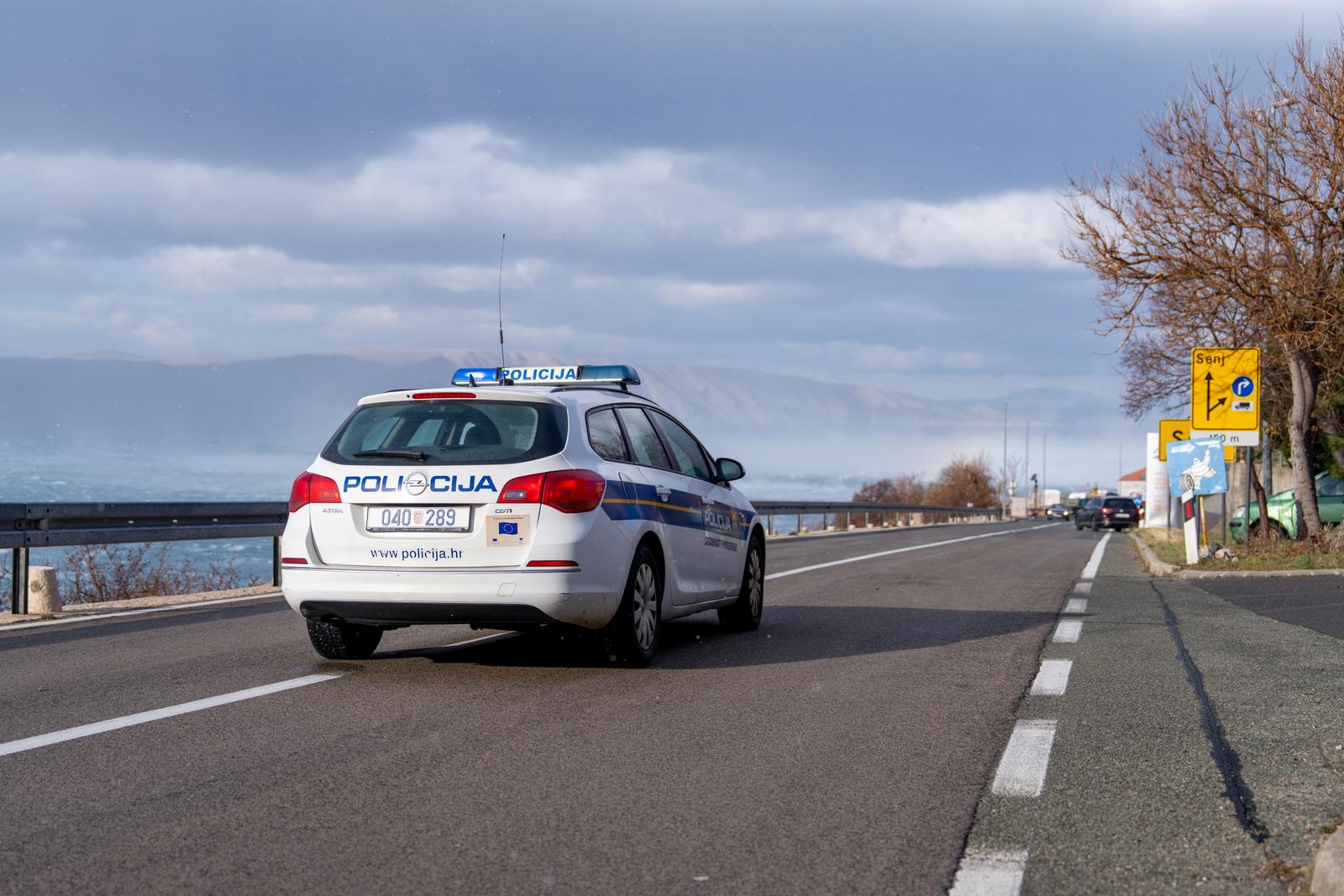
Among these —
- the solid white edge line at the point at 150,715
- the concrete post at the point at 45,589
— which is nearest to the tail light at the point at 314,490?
the solid white edge line at the point at 150,715

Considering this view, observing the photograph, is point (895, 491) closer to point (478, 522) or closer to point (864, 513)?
point (864, 513)

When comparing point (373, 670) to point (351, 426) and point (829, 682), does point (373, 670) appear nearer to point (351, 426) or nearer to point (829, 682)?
point (351, 426)

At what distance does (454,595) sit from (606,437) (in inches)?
56.6

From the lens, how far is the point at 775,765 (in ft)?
17.8

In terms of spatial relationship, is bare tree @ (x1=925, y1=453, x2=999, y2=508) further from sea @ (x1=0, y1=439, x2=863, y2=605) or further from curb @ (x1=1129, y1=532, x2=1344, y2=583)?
curb @ (x1=1129, y1=532, x2=1344, y2=583)

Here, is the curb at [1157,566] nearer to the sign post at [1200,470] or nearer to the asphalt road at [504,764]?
the sign post at [1200,470]

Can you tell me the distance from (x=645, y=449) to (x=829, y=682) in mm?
2053

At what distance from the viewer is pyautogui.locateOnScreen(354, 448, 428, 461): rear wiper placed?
7.65 meters

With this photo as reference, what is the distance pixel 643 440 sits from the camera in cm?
888

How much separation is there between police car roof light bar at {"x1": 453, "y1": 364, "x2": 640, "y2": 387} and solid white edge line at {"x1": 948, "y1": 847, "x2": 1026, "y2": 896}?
17.9 ft

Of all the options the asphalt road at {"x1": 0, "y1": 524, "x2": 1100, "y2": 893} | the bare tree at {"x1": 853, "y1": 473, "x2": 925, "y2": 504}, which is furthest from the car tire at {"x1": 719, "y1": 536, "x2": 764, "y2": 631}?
the bare tree at {"x1": 853, "y1": 473, "x2": 925, "y2": 504}

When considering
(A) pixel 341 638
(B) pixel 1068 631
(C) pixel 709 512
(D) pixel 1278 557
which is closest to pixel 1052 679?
(C) pixel 709 512

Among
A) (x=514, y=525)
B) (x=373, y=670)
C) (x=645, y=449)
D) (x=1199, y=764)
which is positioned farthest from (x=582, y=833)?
(x=645, y=449)

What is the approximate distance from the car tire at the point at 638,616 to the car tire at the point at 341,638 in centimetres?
151
